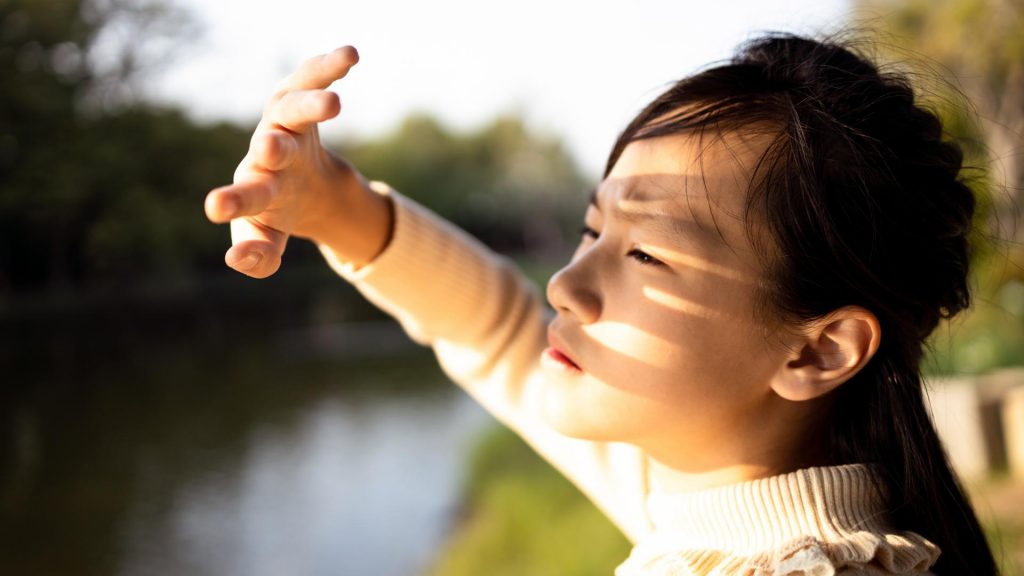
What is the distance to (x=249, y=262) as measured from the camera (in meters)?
0.45

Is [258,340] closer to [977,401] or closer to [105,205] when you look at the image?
[105,205]

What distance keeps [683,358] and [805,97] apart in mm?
196

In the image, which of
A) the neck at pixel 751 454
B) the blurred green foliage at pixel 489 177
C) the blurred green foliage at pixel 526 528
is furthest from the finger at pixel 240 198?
the blurred green foliage at pixel 489 177

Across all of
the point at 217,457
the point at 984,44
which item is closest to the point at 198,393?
the point at 217,457

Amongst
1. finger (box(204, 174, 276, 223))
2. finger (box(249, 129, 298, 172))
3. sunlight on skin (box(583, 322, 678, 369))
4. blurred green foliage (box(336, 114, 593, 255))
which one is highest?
finger (box(249, 129, 298, 172))

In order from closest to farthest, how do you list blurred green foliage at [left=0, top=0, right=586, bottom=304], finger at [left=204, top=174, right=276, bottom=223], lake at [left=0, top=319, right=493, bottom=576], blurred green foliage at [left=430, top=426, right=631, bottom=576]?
finger at [left=204, top=174, right=276, bottom=223], blurred green foliage at [left=430, top=426, right=631, bottom=576], lake at [left=0, top=319, right=493, bottom=576], blurred green foliage at [left=0, top=0, right=586, bottom=304]

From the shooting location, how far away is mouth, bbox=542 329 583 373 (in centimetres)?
62

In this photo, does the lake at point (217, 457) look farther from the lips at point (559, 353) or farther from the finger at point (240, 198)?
the finger at point (240, 198)

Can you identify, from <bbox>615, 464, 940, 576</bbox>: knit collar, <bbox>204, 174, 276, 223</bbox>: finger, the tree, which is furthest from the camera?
the tree

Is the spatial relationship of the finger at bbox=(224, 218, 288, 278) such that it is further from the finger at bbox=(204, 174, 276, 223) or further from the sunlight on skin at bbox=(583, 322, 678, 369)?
the sunlight on skin at bbox=(583, 322, 678, 369)

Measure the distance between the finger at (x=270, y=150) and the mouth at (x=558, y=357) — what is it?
24 cm

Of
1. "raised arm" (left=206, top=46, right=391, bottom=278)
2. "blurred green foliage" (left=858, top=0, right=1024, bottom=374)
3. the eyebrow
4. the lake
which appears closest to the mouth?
the eyebrow

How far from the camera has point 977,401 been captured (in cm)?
236

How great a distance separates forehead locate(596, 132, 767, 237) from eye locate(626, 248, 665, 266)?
3 cm
